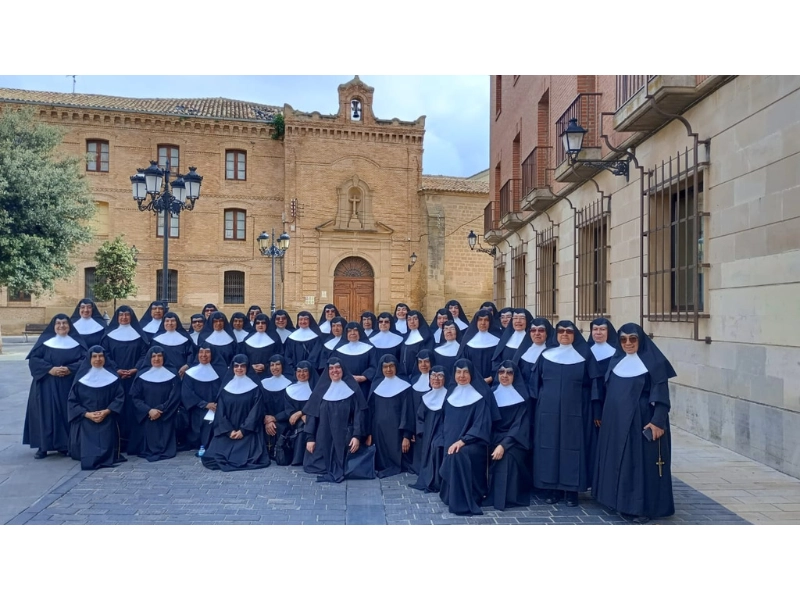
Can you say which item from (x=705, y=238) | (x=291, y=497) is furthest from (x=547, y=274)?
(x=291, y=497)

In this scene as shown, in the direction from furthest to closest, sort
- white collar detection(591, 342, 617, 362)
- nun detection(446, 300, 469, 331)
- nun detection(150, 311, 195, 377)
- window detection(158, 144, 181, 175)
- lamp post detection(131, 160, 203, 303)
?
window detection(158, 144, 181, 175)
lamp post detection(131, 160, 203, 303)
nun detection(446, 300, 469, 331)
nun detection(150, 311, 195, 377)
white collar detection(591, 342, 617, 362)

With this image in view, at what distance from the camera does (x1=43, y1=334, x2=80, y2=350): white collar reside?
772cm

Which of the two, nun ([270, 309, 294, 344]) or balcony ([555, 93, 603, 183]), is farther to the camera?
balcony ([555, 93, 603, 183])

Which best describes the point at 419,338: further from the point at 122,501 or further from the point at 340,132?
the point at 340,132

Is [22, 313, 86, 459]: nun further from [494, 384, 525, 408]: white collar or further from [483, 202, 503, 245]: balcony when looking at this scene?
[483, 202, 503, 245]: balcony

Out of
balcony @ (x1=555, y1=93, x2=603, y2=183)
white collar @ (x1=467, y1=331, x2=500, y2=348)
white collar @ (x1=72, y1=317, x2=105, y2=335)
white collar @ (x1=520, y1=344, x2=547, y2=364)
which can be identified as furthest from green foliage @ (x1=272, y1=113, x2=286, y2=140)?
white collar @ (x1=520, y1=344, x2=547, y2=364)

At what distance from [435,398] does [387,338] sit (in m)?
2.35

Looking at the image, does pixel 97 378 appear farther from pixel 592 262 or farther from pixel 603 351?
pixel 592 262

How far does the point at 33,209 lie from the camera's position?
18234 mm

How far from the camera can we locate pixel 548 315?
48.9ft

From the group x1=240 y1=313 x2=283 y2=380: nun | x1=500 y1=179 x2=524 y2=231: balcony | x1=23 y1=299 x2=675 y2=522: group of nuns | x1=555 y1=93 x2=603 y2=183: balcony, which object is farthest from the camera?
x1=500 y1=179 x2=524 y2=231: balcony

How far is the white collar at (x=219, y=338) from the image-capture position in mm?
8791

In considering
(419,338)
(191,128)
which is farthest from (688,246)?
(191,128)

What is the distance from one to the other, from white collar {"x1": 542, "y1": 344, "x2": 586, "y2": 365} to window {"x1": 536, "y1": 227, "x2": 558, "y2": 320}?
27.7 ft
